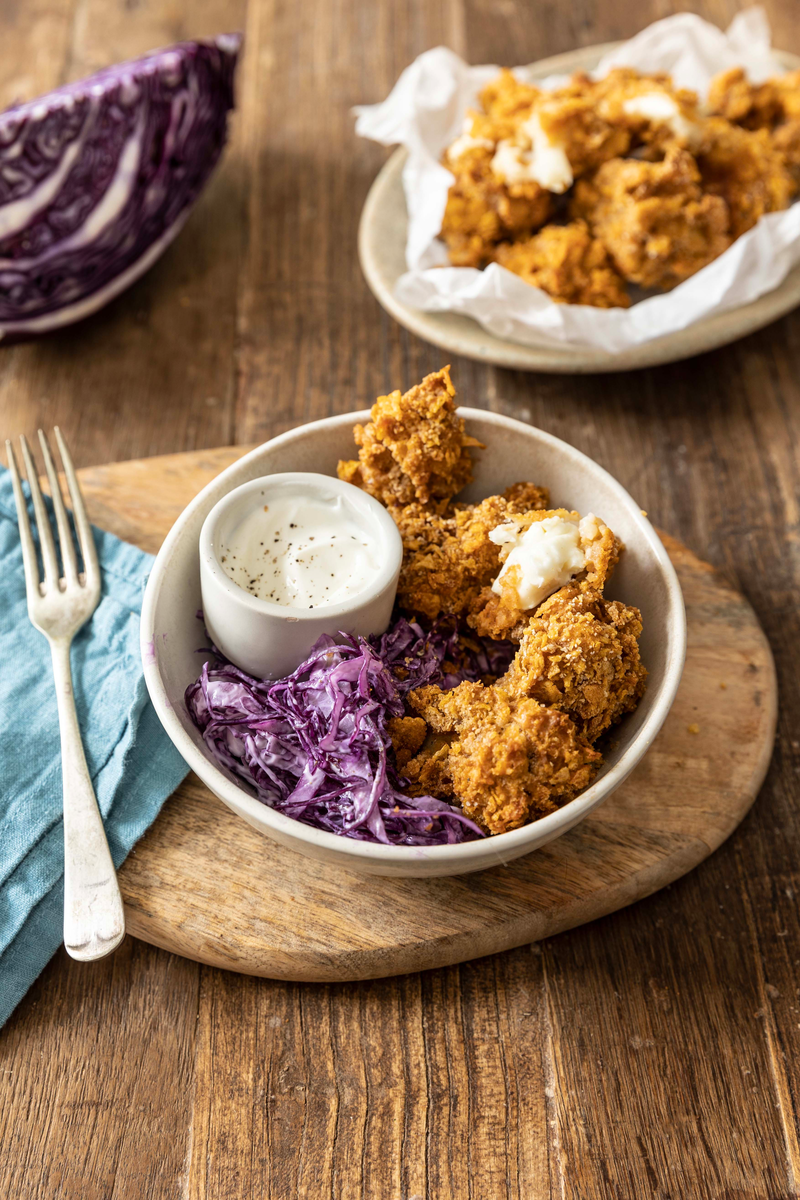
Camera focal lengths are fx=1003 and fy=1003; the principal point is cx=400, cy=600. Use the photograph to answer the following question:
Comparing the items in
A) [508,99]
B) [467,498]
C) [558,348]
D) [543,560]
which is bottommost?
[558,348]

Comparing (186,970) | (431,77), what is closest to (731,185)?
(431,77)

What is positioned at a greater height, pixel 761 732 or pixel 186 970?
pixel 186 970

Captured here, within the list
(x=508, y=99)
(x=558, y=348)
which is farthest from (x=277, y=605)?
(x=508, y=99)

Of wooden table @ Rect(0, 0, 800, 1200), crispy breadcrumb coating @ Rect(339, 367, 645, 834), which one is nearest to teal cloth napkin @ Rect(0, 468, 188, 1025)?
wooden table @ Rect(0, 0, 800, 1200)

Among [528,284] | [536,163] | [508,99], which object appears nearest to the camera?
[528,284]

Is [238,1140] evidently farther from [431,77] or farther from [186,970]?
[431,77]

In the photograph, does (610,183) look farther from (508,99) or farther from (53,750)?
(53,750)
